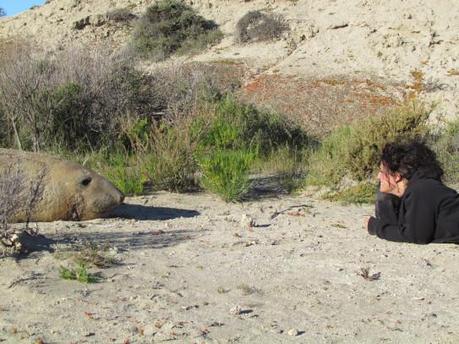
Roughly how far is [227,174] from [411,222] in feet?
8.23

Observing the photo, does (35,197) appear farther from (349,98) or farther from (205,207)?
(349,98)

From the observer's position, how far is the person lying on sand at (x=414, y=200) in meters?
5.43

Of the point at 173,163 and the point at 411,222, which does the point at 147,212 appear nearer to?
the point at 173,163

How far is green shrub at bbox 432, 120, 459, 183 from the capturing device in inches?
343

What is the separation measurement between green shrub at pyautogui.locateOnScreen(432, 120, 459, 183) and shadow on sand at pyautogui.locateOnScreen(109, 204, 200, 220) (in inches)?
134

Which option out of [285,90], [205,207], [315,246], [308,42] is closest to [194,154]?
[205,207]

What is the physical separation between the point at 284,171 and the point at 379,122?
1.41 m

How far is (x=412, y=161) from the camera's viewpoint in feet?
18.5

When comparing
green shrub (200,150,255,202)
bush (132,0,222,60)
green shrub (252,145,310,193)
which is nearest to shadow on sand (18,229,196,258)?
green shrub (200,150,255,202)

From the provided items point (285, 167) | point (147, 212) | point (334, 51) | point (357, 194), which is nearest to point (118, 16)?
point (334, 51)

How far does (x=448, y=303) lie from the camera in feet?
14.5

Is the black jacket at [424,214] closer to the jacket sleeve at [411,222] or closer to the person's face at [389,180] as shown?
the jacket sleeve at [411,222]

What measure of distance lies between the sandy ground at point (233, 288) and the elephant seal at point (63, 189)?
16cm

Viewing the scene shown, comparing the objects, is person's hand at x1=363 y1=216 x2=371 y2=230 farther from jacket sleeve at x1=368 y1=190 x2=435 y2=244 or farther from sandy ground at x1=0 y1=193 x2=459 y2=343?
jacket sleeve at x1=368 y1=190 x2=435 y2=244
